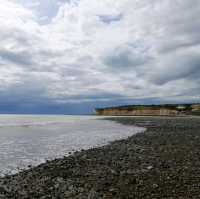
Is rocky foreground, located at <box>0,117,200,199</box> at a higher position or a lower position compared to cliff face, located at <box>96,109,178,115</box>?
higher

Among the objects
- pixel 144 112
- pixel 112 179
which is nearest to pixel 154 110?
pixel 144 112

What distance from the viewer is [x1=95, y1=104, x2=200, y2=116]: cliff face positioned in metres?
151

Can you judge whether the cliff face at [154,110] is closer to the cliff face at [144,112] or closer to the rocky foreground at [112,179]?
the cliff face at [144,112]

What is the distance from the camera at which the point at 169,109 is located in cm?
15750

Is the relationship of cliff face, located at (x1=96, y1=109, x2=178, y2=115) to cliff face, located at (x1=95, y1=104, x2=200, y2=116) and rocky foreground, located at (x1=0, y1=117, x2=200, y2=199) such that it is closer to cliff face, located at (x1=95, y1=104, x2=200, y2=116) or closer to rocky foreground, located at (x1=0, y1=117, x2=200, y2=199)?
cliff face, located at (x1=95, y1=104, x2=200, y2=116)

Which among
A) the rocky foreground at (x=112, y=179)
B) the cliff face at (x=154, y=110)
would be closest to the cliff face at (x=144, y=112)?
the cliff face at (x=154, y=110)

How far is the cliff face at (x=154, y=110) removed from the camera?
5933 inches

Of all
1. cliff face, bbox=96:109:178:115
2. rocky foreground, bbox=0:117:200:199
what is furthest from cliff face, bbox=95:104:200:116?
rocky foreground, bbox=0:117:200:199

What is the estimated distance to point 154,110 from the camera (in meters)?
164

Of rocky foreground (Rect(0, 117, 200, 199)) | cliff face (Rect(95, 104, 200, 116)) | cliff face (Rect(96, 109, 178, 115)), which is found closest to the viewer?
rocky foreground (Rect(0, 117, 200, 199))

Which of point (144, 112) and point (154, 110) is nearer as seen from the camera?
point (154, 110)

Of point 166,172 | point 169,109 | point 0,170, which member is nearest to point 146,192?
point 166,172

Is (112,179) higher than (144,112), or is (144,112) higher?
(112,179)

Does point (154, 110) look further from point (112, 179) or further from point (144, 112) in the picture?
point (112, 179)
